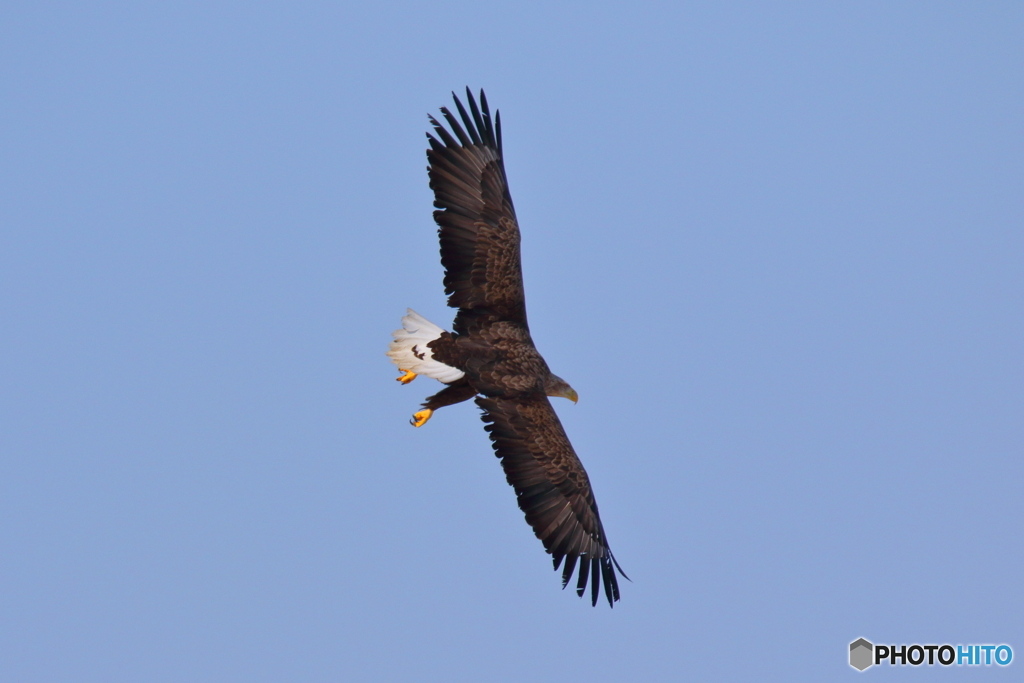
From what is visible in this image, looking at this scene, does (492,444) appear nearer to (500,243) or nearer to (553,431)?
(553,431)

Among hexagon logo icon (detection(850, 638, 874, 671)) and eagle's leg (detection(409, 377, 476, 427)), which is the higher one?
eagle's leg (detection(409, 377, 476, 427))

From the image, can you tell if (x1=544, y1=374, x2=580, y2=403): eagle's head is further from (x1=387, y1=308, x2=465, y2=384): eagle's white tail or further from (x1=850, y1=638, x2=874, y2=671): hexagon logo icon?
(x1=850, y1=638, x2=874, y2=671): hexagon logo icon

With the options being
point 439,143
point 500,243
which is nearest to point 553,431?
→ point 500,243

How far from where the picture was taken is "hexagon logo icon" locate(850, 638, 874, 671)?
18438mm

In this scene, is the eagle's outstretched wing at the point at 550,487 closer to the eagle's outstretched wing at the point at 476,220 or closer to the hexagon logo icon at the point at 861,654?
the eagle's outstretched wing at the point at 476,220

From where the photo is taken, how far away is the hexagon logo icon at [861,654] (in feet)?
60.5

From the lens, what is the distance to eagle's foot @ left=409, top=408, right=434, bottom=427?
17.2 meters

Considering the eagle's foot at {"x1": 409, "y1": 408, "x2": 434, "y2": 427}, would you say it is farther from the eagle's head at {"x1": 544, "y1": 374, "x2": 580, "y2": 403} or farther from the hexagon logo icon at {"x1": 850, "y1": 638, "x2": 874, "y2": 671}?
the hexagon logo icon at {"x1": 850, "y1": 638, "x2": 874, "y2": 671}

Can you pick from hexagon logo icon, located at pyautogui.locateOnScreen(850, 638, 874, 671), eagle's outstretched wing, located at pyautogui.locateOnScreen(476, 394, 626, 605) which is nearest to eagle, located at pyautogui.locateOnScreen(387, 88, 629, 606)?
eagle's outstretched wing, located at pyautogui.locateOnScreen(476, 394, 626, 605)

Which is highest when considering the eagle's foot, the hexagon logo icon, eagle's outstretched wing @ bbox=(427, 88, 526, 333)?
eagle's outstretched wing @ bbox=(427, 88, 526, 333)

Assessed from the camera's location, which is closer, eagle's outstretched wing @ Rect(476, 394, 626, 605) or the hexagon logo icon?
eagle's outstretched wing @ Rect(476, 394, 626, 605)

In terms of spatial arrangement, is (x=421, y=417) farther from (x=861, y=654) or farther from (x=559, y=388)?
(x=861, y=654)

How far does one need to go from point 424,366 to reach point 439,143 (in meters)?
2.33

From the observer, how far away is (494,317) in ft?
54.9
